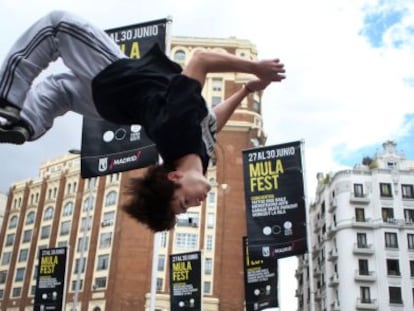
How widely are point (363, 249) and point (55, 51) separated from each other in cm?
5252

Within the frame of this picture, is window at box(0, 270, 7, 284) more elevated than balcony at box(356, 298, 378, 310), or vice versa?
window at box(0, 270, 7, 284)

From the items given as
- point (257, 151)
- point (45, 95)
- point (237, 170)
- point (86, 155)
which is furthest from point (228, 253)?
point (45, 95)

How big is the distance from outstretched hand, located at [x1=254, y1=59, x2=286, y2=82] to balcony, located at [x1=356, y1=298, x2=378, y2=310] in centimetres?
5028

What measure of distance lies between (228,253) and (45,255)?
37.5 metres

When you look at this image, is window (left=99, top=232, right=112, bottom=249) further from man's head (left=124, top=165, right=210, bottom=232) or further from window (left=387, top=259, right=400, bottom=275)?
man's head (left=124, top=165, right=210, bottom=232)

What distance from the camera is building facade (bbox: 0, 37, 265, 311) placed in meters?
55.2

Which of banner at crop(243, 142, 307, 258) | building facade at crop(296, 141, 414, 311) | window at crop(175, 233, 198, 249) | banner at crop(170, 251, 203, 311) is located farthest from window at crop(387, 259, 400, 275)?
banner at crop(243, 142, 307, 258)

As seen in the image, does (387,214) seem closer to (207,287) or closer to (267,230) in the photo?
(207,287)

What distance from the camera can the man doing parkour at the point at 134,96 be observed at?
12.1 ft

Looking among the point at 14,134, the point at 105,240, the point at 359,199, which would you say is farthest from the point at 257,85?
the point at 105,240

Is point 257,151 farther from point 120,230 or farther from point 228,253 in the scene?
point 120,230

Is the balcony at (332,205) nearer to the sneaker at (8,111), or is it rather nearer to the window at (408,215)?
the window at (408,215)

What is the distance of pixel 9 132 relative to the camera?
3.89 metres

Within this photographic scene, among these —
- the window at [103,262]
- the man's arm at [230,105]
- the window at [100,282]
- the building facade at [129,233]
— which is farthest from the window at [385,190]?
the man's arm at [230,105]
